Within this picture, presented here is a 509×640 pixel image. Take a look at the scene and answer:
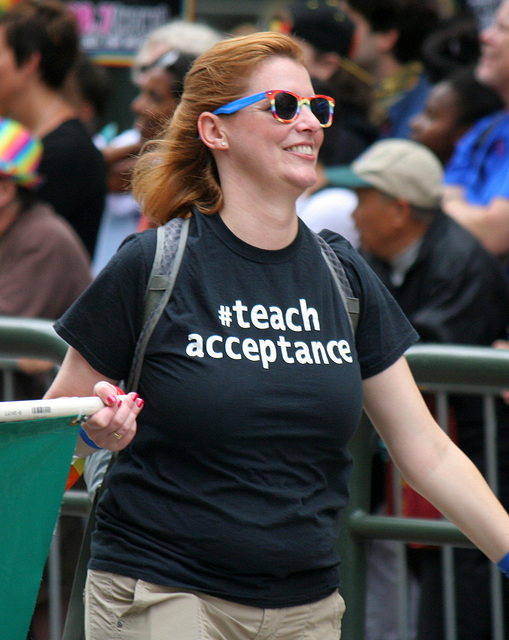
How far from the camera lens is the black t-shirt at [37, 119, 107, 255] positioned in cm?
478

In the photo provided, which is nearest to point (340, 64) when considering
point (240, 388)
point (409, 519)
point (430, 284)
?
point (430, 284)

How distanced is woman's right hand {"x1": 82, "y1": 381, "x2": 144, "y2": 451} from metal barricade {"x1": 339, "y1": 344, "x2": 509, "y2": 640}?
1140 mm

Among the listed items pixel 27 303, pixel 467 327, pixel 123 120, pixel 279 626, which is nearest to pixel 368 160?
pixel 467 327

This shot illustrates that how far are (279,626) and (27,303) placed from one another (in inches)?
84.9

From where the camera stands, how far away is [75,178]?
15.8 feet

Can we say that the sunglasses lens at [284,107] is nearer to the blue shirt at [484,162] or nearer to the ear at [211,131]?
the ear at [211,131]

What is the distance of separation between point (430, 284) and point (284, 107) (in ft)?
6.05

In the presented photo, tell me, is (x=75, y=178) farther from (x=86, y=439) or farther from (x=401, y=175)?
(x=86, y=439)

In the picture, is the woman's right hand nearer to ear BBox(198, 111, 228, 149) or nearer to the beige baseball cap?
ear BBox(198, 111, 228, 149)

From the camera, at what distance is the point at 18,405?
1.96 meters

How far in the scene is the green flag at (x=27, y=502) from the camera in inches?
81.5

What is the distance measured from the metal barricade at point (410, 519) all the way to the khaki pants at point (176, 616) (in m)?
0.78

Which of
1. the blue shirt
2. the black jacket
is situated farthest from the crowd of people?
the blue shirt

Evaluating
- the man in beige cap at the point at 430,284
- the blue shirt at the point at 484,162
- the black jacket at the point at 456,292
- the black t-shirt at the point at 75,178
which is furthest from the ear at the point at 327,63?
the black jacket at the point at 456,292
